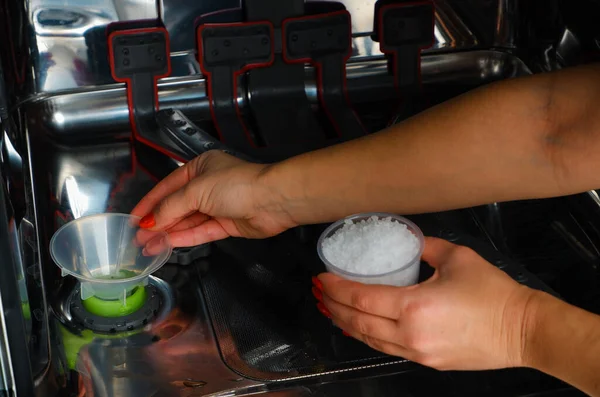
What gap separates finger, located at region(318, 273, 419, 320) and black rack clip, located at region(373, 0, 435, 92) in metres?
0.63

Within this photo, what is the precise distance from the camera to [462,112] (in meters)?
1.04

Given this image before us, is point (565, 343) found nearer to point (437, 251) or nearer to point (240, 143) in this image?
point (437, 251)

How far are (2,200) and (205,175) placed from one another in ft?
1.25

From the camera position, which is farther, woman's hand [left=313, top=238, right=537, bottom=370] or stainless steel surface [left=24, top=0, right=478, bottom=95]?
stainless steel surface [left=24, top=0, right=478, bottom=95]

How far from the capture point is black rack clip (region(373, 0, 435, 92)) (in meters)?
1.45

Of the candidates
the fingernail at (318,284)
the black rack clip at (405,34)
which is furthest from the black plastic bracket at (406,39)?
the fingernail at (318,284)

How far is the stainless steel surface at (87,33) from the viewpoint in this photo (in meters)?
1.33

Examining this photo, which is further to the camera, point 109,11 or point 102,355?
point 109,11

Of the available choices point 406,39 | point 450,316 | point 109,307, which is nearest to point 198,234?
point 109,307

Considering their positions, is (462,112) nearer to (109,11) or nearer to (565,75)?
(565,75)

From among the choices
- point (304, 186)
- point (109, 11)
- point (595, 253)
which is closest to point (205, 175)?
point (304, 186)

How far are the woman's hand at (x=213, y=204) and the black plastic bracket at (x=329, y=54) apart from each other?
29 cm

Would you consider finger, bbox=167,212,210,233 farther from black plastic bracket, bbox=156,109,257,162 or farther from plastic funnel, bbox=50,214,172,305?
black plastic bracket, bbox=156,109,257,162

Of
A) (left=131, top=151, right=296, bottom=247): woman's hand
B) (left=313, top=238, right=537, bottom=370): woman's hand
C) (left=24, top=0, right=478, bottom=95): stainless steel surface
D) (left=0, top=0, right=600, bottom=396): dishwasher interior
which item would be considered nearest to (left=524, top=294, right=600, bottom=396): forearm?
(left=313, top=238, right=537, bottom=370): woman's hand
